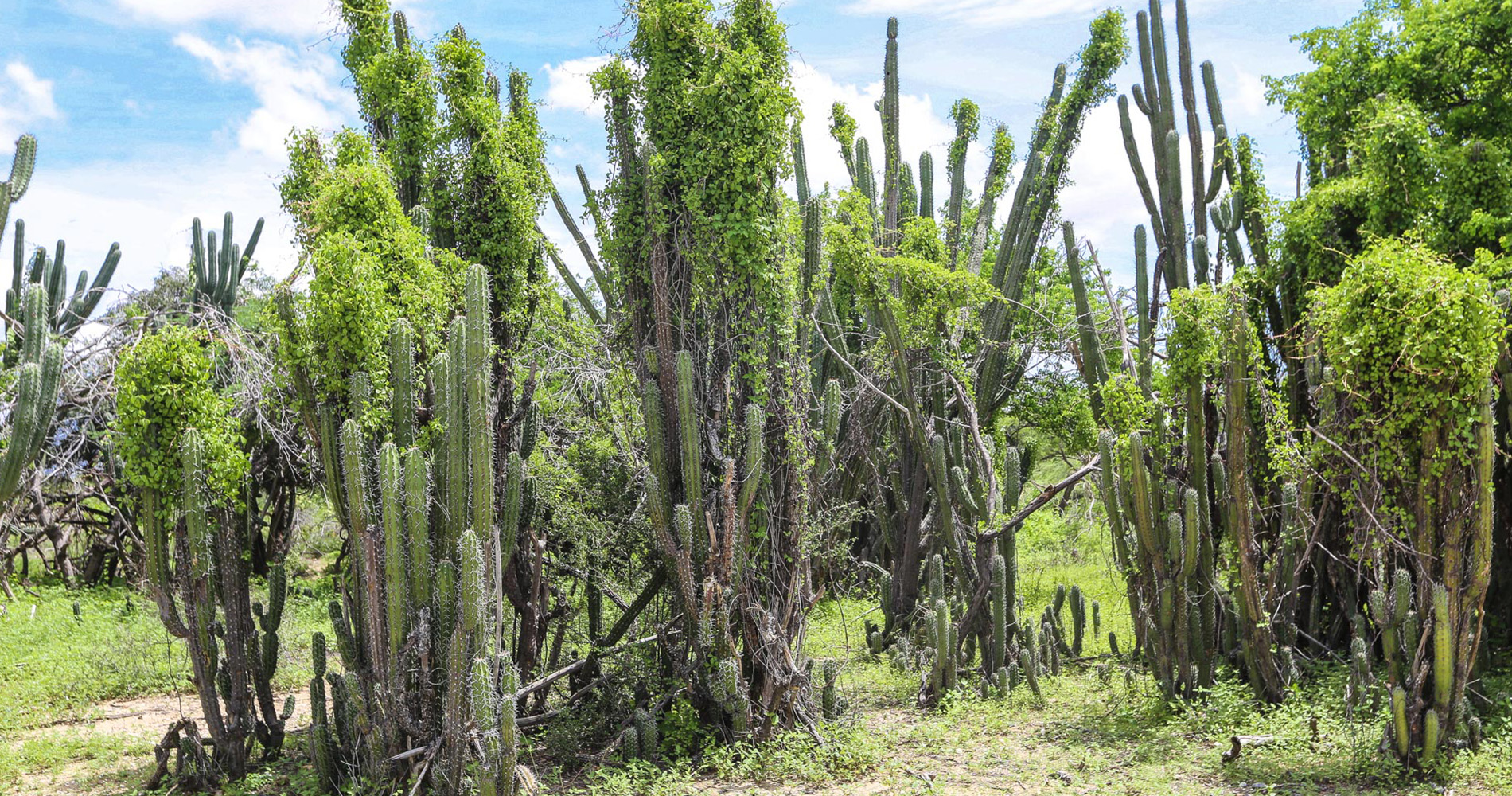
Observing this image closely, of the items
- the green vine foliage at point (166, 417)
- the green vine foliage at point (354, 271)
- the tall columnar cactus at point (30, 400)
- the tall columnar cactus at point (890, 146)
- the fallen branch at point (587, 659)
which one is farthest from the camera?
the tall columnar cactus at point (890, 146)

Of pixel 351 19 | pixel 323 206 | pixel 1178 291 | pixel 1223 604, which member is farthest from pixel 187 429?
pixel 1223 604

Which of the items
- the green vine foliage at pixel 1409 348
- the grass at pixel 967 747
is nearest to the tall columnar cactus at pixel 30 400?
the grass at pixel 967 747

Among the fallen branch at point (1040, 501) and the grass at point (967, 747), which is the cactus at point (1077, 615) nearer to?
the grass at point (967, 747)

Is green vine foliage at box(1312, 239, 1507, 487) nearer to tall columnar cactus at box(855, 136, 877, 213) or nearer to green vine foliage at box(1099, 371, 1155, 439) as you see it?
green vine foliage at box(1099, 371, 1155, 439)

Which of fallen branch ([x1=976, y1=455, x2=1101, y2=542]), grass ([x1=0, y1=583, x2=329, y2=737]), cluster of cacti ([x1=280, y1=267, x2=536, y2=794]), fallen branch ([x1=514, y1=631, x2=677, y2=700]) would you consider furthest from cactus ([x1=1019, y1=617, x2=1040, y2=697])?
grass ([x1=0, y1=583, x2=329, y2=737])

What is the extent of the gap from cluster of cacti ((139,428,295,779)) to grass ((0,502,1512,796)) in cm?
41

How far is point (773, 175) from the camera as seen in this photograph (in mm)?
7027

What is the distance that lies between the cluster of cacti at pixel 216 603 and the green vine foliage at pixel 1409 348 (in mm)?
6914

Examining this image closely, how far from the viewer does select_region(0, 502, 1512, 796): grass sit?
6.33 m

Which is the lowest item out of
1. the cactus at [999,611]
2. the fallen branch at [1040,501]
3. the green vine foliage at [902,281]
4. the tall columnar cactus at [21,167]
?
the cactus at [999,611]

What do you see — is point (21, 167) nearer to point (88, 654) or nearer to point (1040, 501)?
point (88, 654)

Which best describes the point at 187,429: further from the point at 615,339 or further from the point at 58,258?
the point at 58,258

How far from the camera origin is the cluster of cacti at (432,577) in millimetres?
5609

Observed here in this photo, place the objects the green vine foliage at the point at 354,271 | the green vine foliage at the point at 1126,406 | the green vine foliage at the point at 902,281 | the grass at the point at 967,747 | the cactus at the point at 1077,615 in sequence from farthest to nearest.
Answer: the cactus at the point at 1077,615 < the green vine foliage at the point at 902,281 < the green vine foliage at the point at 1126,406 < the grass at the point at 967,747 < the green vine foliage at the point at 354,271
